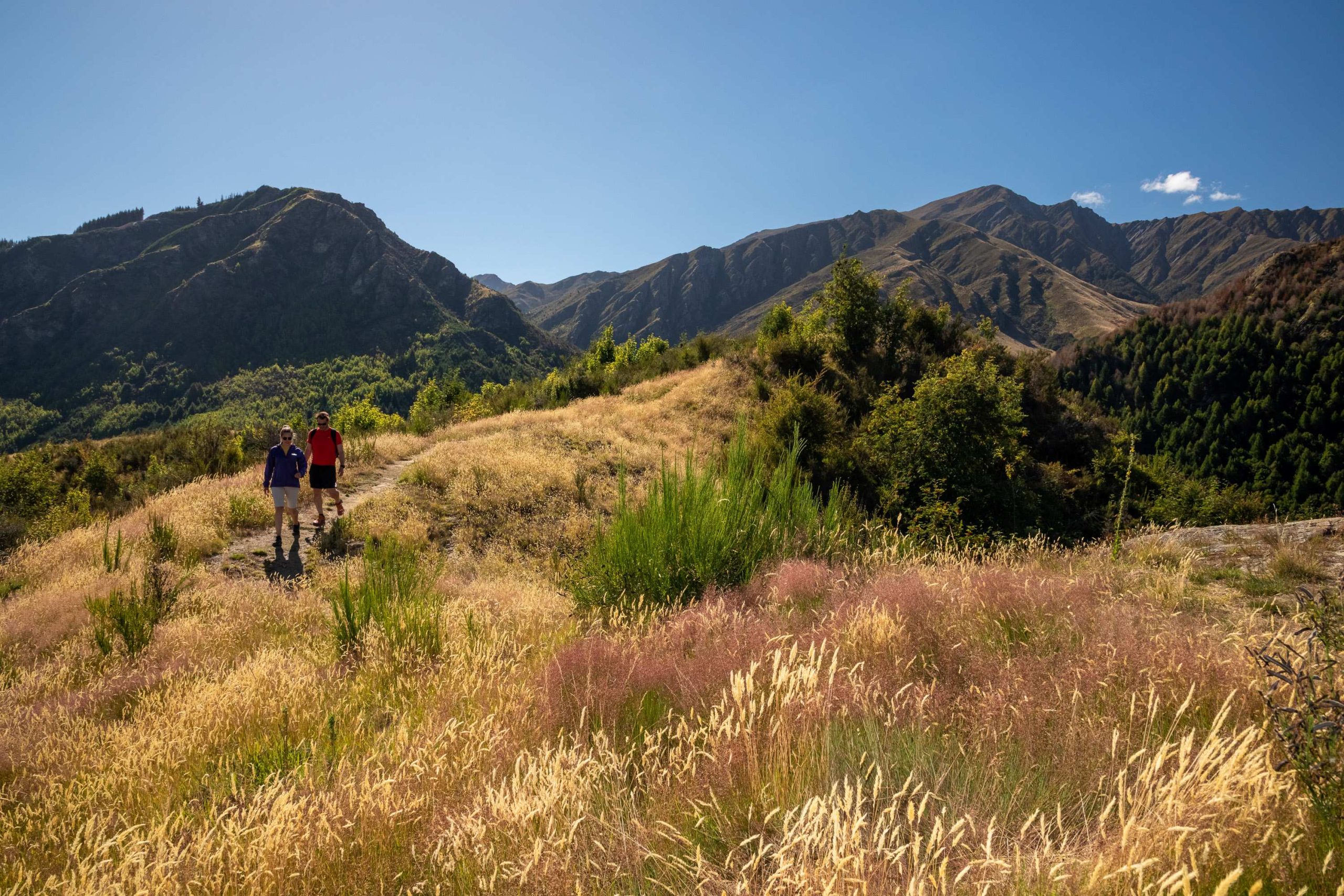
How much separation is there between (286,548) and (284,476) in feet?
4.21

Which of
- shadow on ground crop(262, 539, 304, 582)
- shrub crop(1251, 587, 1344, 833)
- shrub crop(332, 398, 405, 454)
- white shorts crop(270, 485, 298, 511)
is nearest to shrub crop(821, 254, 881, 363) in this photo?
shrub crop(332, 398, 405, 454)

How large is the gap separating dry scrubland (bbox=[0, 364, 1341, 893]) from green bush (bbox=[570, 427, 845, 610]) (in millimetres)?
524

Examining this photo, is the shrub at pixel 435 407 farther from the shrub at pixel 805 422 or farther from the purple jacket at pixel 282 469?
the shrub at pixel 805 422

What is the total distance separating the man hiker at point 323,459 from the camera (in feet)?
35.9

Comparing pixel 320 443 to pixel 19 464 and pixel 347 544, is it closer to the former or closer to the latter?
pixel 347 544

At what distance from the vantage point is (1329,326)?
59.8 meters

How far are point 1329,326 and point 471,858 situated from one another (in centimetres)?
9204

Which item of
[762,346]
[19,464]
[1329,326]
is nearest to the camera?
[19,464]

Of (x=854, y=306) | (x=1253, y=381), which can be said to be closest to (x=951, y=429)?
(x=854, y=306)

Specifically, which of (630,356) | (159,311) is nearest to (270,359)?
(159,311)

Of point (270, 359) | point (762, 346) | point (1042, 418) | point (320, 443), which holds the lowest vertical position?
point (1042, 418)

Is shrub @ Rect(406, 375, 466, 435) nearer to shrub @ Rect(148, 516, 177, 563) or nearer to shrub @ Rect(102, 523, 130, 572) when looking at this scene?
shrub @ Rect(148, 516, 177, 563)

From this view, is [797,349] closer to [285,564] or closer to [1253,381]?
[285,564]

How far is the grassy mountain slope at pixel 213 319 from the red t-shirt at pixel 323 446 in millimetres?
137719
